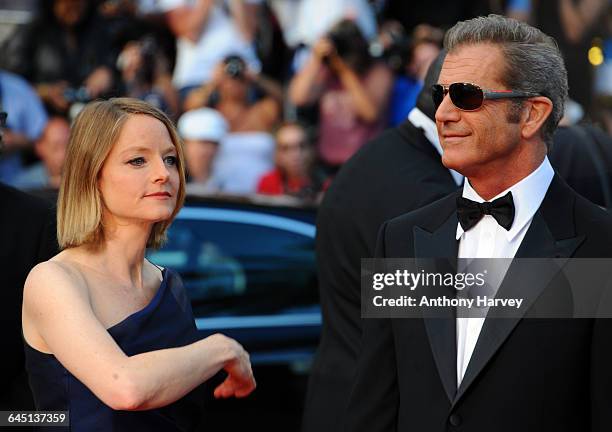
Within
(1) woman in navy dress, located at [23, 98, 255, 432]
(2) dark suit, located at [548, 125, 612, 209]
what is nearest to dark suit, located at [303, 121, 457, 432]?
(2) dark suit, located at [548, 125, 612, 209]

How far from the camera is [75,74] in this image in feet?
30.2

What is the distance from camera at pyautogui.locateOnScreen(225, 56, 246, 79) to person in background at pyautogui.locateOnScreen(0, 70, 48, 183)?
4.84 ft

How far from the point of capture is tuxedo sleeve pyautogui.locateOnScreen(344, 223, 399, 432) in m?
3.04

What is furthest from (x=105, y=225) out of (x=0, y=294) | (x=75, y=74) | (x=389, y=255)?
(x=75, y=74)

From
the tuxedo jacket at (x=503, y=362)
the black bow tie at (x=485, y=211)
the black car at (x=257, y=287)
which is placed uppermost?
the black bow tie at (x=485, y=211)

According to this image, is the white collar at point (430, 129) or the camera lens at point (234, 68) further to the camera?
the camera lens at point (234, 68)

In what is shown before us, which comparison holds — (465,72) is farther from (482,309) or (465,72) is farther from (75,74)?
(75,74)

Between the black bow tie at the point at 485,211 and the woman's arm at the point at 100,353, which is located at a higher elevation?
the black bow tie at the point at 485,211

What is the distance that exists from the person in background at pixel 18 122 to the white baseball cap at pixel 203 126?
3.79 feet

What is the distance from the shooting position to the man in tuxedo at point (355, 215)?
3.97m

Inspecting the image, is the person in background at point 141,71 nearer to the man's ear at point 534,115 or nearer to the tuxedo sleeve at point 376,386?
the tuxedo sleeve at point 376,386

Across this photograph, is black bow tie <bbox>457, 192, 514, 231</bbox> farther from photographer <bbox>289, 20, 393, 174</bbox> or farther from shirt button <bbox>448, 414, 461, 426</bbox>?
photographer <bbox>289, 20, 393, 174</bbox>

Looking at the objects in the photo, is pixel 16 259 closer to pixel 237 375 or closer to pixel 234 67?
pixel 237 375

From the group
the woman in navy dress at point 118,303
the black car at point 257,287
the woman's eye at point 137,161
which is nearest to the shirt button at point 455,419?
the woman in navy dress at point 118,303
